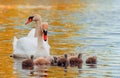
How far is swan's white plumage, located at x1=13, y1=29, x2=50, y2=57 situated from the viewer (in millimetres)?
17844

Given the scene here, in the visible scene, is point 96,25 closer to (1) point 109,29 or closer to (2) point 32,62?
(1) point 109,29

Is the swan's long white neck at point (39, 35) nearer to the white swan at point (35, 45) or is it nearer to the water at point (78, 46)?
the white swan at point (35, 45)

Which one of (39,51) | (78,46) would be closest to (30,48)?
(39,51)

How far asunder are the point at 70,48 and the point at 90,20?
14835 millimetres

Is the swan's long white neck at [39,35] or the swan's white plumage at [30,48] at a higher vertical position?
the swan's long white neck at [39,35]

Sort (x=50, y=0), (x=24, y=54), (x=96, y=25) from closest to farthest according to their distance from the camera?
(x=24, y=54), (x=96, y=25), (x=50, y=0)

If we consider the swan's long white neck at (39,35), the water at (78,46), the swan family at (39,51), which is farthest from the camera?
the swan's long white neck at (39,35)

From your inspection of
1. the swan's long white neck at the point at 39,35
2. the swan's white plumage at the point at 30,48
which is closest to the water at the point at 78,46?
the swan's white plumage at the point at 30,48

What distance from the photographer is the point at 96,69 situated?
52.3 ft

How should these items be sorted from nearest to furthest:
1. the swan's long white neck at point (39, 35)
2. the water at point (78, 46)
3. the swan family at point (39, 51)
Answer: the water at point (78, 46) < the swan family at point (39, 51) < the swan's long white neck at point (39, 35)

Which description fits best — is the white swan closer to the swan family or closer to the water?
the swan family

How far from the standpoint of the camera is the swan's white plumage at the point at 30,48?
58.5 ft

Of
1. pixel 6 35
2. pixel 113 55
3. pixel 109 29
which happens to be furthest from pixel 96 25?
pixel 113 55

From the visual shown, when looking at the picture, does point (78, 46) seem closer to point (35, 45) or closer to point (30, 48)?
point (35, 45)
